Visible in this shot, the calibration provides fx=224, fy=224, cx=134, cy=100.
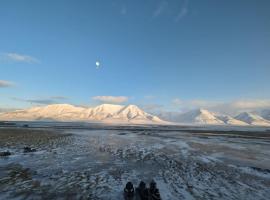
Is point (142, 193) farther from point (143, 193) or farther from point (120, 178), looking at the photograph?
point (120, 178)

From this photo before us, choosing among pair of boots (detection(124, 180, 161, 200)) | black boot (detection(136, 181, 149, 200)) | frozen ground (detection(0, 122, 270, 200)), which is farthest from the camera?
frozen ground (detection(0, 122, 270, 200))

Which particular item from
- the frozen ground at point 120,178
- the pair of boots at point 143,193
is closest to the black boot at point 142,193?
the pair of boots at point 143,193

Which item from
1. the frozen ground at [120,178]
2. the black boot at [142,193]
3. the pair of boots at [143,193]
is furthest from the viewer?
the frozen ground at [120,178]

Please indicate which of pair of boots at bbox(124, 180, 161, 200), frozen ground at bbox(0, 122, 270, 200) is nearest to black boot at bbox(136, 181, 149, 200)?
pair of boots at bbox(124, 180, 161, 200)

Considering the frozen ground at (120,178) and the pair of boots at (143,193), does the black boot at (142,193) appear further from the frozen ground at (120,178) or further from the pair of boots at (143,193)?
the frozen ground at (120,178)

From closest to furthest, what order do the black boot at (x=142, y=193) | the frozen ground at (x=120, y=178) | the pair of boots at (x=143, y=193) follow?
1. the pair of boots at (x=143, y=193)
2. the black boot at (x=142, y=193)
3. the frozen ground at (x=120, y=178)

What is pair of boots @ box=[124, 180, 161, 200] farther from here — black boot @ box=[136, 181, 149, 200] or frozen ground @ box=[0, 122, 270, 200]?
frozen ground @ box=[0, 122, 270, 200]

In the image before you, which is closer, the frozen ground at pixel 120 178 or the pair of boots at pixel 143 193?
the pair of boots at pixel 143 193

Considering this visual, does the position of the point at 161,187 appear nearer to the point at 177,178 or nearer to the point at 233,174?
the point at 177,178

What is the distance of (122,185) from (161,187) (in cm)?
272

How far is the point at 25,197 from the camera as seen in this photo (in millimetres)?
12539

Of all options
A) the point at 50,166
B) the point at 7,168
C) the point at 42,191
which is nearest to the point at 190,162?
the point at 50,166

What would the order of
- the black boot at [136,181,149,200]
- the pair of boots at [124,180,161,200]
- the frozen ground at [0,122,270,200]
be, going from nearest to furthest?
the pair of boots at [124,180,161,200], the black boot at [136,181,149,200], the frozen ground at [0,122,270,200]

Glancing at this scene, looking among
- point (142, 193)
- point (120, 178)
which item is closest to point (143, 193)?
point (142, 193)
